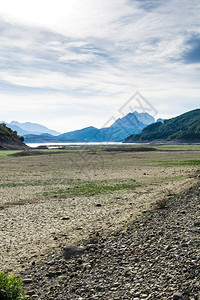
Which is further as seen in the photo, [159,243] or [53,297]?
[159,243]

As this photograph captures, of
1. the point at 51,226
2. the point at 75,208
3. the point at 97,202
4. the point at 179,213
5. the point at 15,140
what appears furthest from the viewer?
the point at 15,140

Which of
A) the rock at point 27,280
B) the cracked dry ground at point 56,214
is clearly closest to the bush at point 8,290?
the rock at point 27,280

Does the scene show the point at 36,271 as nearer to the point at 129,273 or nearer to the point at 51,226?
the point at 129,273

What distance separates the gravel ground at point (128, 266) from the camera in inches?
311

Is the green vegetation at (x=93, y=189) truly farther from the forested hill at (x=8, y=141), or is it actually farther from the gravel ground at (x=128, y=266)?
the forested hill at (x=8, y=141)

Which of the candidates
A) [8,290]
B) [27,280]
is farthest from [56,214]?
[8,290]

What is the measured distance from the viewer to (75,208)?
20328 mm

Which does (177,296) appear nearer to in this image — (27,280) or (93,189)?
(27,280)

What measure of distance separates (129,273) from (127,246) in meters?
2.29

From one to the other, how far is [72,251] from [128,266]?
2.79 metres

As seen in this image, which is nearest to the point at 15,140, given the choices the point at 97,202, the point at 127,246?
the point at 97,202

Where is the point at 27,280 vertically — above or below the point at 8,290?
below

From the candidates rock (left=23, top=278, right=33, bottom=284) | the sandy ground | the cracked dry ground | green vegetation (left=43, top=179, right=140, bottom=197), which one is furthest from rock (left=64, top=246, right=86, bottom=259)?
green vegetation (left=43, top=179, right=140, bottom=197)

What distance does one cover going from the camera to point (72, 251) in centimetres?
1138
